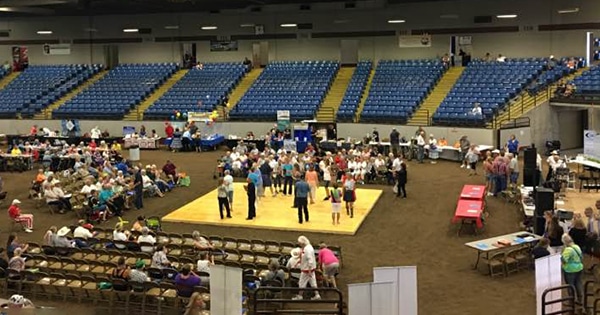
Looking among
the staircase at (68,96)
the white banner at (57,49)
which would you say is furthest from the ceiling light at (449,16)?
the white banner at (57,49)

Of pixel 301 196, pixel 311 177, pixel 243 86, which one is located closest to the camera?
pixel 301 196

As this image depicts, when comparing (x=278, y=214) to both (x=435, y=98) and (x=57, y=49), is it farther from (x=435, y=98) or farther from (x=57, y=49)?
(x=57, y=49)

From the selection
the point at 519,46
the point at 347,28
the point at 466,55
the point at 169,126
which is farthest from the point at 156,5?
the point at 519,46

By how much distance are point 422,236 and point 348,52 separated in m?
26.2

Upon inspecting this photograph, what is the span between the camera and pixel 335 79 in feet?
128

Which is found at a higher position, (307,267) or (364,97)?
(364,97)

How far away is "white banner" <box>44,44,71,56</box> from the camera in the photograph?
154 ft

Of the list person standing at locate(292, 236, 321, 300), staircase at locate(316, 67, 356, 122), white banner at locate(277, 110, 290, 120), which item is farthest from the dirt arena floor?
staircase at locate(316, 67, 356, 122)

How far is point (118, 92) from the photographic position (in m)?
40.7

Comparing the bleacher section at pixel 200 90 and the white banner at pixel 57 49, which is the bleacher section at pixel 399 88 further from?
the white banner at pixel 57 49

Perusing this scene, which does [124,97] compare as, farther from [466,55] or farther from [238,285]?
[238,285]

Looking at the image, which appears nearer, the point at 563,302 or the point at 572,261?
the point at 563,302

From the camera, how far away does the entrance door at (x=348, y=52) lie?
41.2 m

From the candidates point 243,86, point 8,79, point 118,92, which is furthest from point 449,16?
point 8,79
